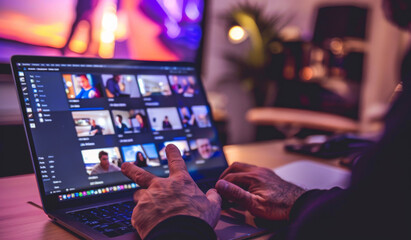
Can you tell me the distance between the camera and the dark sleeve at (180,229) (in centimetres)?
52

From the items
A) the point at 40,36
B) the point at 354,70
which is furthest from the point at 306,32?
the point at 40,36

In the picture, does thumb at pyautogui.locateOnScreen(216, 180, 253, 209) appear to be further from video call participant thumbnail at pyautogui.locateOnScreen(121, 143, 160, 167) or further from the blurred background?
the blurred background

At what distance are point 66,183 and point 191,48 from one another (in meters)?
1.06

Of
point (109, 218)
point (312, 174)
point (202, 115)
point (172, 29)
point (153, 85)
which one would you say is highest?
point (172, 29)

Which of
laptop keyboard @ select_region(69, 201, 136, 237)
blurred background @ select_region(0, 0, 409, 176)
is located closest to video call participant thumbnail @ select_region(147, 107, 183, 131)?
laptop keyboard @ select_region(69, 201, 136, 237)

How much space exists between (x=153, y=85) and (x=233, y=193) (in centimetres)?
36

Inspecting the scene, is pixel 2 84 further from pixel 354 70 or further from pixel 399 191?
pixel 354 70

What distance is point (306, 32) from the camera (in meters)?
5.39

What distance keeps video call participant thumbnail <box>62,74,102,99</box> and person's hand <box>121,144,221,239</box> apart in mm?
260

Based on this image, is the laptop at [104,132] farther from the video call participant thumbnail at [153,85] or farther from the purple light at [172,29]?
the purple light at [172,29]

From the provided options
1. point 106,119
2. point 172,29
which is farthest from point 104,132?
point 172,29

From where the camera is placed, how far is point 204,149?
0.94 meters

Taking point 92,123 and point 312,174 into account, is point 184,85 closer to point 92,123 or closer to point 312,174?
point 92,123

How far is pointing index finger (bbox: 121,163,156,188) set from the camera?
1.95ft
